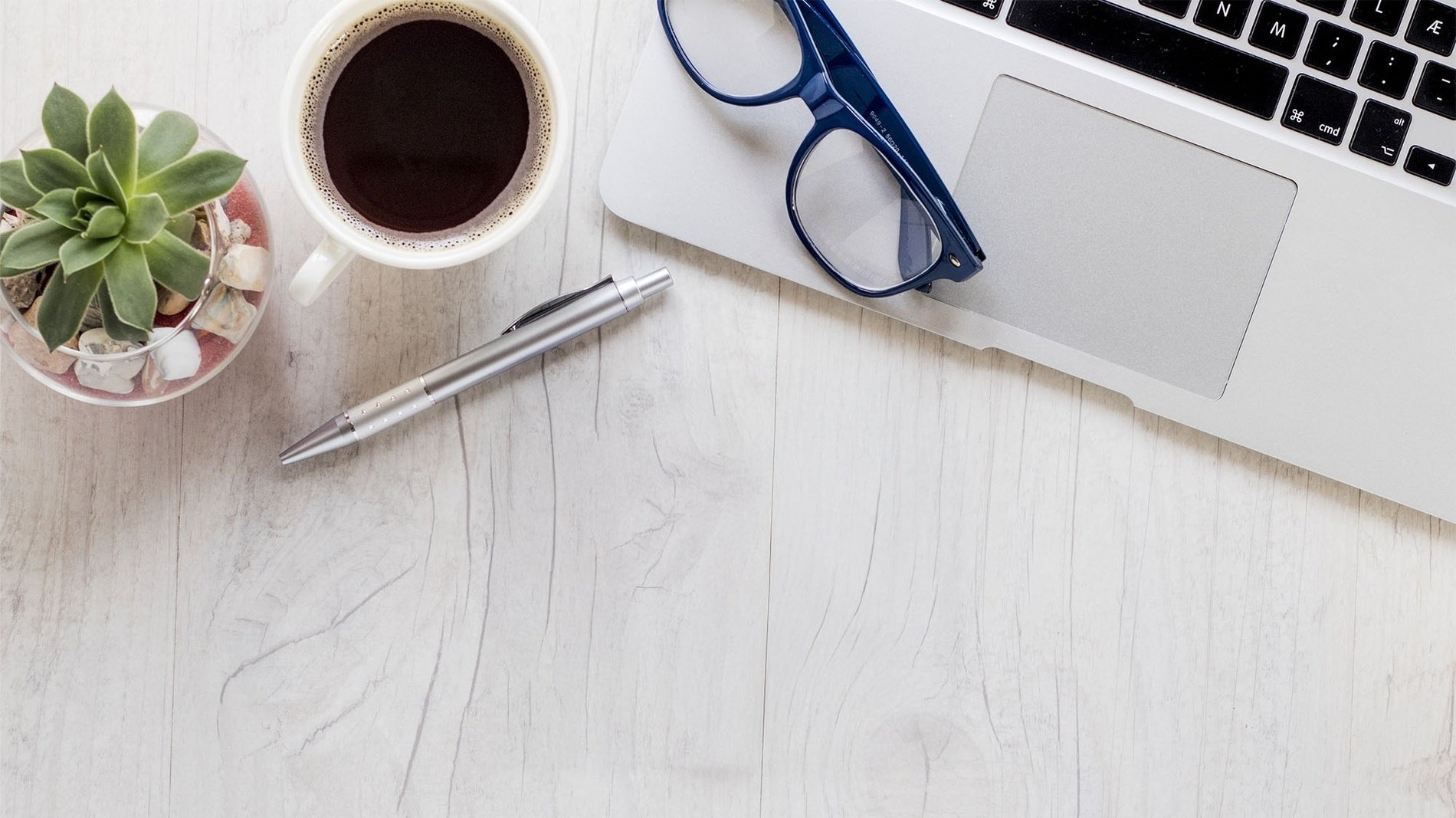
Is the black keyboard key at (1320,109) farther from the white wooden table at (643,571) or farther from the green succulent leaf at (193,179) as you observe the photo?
the green succulent leaf at (193,179)

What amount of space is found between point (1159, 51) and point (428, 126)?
17.5 inches

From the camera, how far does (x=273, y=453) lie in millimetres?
646

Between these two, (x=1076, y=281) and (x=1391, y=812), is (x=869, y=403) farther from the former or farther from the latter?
(x=1391, y=812)

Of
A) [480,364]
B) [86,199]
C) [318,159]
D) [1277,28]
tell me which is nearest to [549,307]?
[480,364]

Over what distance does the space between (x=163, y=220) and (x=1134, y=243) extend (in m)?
0.54

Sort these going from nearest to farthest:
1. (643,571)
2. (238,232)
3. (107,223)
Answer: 1. (107,223)
2. (238,232)
3. (643,571)

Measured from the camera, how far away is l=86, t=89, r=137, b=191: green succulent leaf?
44 cm

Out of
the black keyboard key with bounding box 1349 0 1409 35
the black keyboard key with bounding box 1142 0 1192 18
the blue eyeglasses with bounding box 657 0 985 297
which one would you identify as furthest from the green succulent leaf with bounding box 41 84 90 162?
the black keyboard key with bounding box 1349 0 1409 35

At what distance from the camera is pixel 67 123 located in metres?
0.45

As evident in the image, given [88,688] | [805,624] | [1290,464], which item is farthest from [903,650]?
[88,688]

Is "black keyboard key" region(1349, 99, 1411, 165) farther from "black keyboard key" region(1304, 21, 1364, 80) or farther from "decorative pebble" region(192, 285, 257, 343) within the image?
"decorative pebble" region(192, 285, 257, 343)

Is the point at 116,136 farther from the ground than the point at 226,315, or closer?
farther from the ground

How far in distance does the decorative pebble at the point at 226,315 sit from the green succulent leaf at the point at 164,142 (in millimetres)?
82

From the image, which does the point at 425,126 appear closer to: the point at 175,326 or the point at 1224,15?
the point at 175,326
